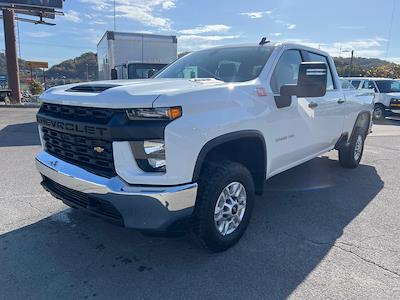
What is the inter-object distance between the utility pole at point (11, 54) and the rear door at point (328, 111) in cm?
2112

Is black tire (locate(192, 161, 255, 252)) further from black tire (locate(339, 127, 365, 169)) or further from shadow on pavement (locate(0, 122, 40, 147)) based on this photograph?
shadow on pavement (locate(0, 122, 40, 147))

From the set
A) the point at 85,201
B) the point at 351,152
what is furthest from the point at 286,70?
the point at 351,152

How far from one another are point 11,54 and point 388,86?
2099 cm

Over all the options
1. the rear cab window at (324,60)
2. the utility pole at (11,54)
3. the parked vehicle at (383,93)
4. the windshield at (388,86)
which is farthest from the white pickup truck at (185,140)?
the utility pole at (11,54)

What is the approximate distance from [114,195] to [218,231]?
100 cm

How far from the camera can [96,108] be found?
2689 millimetres

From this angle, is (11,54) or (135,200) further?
(11,54)

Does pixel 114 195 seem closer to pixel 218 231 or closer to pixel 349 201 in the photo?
pixel 218 231

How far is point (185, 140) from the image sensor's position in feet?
8.49

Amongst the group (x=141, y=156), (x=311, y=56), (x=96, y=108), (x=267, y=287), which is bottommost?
(x=267, y=287)

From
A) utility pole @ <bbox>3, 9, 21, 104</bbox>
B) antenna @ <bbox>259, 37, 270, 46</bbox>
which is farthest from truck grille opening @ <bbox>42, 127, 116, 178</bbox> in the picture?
utility pole @ <bbox>3, 9, 21, 104</bbox>

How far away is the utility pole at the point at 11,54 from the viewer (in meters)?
20.7

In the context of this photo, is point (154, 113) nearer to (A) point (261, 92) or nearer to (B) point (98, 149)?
(B) point (98, 149)

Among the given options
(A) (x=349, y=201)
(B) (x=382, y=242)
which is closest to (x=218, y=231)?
Result: (B) (x=382, y=242)
